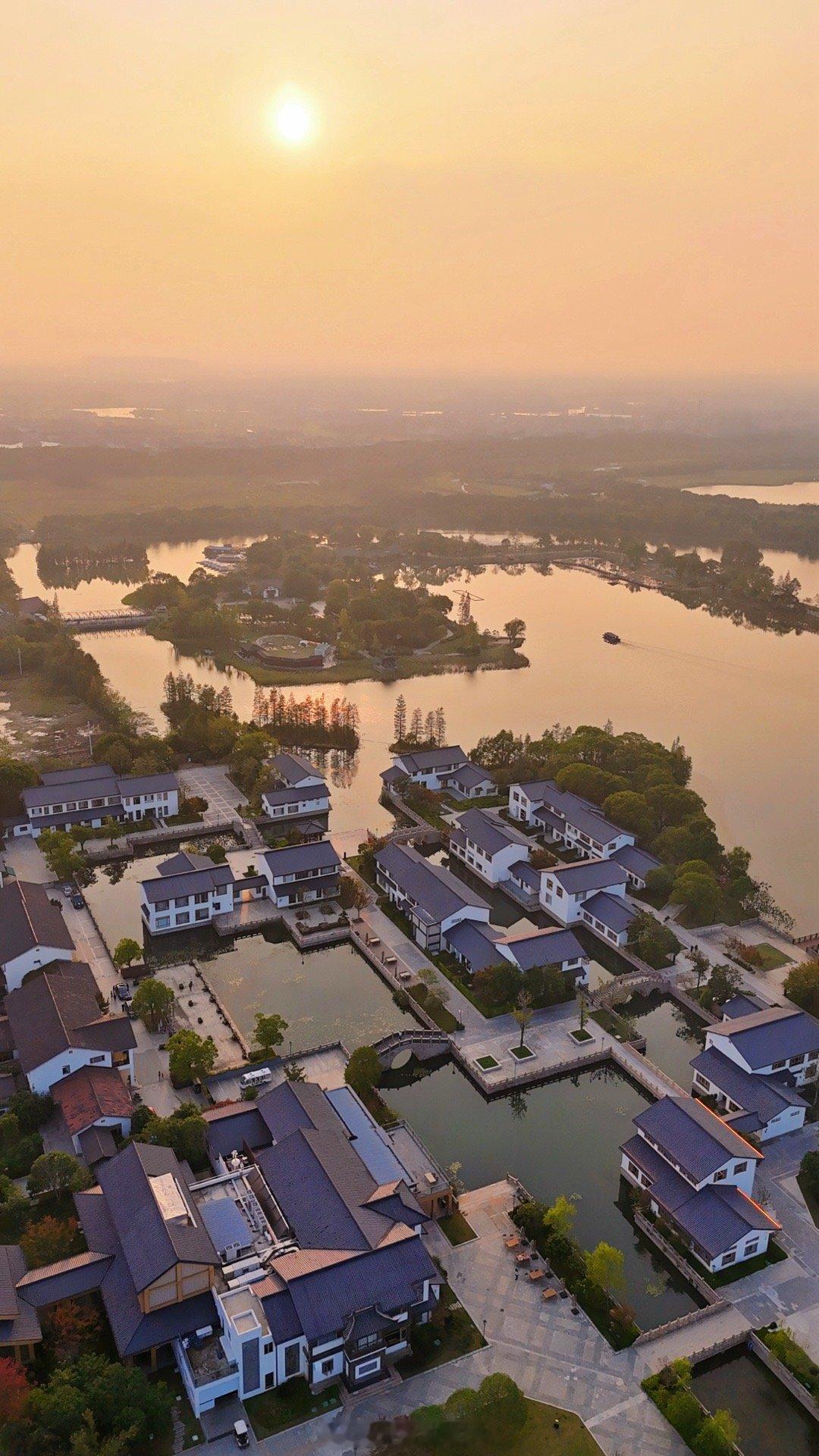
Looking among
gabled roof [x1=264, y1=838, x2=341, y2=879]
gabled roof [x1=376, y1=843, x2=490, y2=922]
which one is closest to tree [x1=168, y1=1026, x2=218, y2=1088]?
gabled roof [x1=376, y1=843, x2=490, y2=922]

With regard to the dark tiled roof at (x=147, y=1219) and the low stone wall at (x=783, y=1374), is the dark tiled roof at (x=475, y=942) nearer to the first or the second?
the dark tiled roof at (x=147, y=1219)

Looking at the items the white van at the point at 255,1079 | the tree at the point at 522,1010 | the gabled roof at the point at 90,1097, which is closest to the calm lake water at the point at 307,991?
the white van at the point at 255,1079

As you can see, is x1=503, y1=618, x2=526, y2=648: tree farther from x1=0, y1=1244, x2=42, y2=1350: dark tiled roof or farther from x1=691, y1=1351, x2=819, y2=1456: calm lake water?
x1=0, y1=1244, x2=42, y2=1350: dark tiled roof

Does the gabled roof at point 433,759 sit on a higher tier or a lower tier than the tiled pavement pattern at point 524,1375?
higher

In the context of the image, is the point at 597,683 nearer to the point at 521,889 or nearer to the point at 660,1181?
the point at 521,889

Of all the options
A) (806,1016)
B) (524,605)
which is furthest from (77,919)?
(524,605)

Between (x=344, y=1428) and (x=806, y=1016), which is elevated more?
(x=806, y=1016)

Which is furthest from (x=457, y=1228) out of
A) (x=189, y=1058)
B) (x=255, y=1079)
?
(x=189, y=1058)
